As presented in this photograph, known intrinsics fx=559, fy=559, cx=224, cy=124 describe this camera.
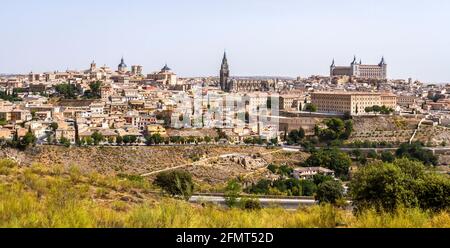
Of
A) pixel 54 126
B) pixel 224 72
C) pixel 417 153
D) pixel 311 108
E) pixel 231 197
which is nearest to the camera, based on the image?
pixel 231 197

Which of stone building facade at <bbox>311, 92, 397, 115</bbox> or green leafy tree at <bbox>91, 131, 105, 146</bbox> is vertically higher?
stone building facade at <bbox>311, 92, 397, 115</bbox>

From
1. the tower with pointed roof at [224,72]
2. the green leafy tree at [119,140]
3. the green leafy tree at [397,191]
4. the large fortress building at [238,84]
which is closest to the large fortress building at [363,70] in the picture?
the large fortress building at [238,84]

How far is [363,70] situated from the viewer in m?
60.9

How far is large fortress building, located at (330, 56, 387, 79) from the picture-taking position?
60.0 m

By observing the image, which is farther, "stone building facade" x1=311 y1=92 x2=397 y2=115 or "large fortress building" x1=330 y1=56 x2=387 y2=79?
"large fortress building" x1=330 y1=56 x2=387 y2=79

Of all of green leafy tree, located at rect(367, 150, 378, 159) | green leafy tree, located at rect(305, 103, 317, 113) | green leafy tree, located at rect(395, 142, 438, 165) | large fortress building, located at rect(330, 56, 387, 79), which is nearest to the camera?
green leafy tree, located at rect(395, 142, 438, 165)

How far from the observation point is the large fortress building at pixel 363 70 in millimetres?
59969

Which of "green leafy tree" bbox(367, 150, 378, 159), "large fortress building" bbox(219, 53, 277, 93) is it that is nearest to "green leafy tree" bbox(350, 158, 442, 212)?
"green leafy tree" bbox(367, 150, 378, 159)

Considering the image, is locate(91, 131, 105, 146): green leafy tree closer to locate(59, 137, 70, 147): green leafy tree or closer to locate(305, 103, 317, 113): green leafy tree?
locate(59, 137, 70, 147): green leafy tree

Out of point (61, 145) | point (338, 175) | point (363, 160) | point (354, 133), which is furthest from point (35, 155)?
point (354, 133)

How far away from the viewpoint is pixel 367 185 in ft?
20.0

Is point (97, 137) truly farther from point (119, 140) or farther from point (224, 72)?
point (224, 72)

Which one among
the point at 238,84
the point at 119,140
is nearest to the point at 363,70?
the point at 238,84

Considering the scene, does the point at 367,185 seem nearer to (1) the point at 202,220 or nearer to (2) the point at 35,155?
(1) the point at 202,220
